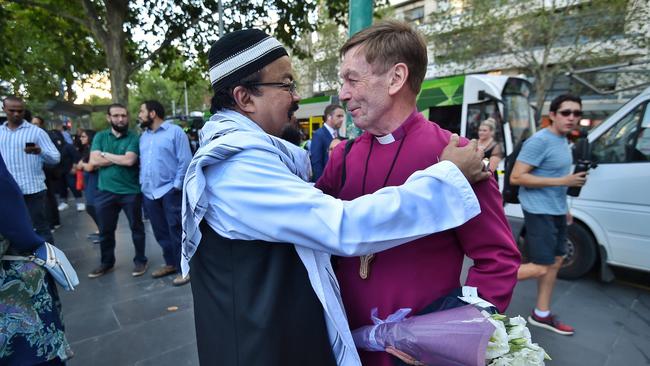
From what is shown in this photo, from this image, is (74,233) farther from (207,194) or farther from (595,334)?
(595,334)

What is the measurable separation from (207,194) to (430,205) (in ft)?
2.11

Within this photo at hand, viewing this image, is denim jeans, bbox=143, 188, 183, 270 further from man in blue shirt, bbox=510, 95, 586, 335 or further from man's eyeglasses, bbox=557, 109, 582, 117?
man's eyeglasses, bbox=557, 109, 582, 117

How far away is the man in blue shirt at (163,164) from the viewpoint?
4.37 metres

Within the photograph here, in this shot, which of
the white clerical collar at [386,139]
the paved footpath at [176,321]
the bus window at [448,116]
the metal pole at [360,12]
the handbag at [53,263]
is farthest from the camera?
the bus window at [448,116]

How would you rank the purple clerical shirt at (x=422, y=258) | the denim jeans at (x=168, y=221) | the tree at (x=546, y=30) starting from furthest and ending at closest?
the tree at (x=546, y=30) → the denim jeans at (x=168, y=221) → the purple clerical shirt at (x=422, y=258)

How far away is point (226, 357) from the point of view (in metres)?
1.15

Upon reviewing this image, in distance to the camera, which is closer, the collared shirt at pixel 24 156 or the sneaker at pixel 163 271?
the collared shirt at pixel 24 156

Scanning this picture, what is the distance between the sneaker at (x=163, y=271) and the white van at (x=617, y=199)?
4.97 meters

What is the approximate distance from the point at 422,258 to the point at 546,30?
19.1m

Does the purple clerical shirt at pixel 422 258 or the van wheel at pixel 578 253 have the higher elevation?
the purple clerical shirt at pixel 422 258

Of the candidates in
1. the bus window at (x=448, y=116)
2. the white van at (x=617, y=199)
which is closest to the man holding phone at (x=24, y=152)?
the white van at (x=617, y=199)

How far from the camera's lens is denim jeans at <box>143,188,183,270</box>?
4.41 meters

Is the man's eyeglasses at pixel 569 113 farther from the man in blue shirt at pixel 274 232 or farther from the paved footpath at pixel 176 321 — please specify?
the man in blue shirt at pixel 274 232

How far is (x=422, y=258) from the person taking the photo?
49.0 inches
